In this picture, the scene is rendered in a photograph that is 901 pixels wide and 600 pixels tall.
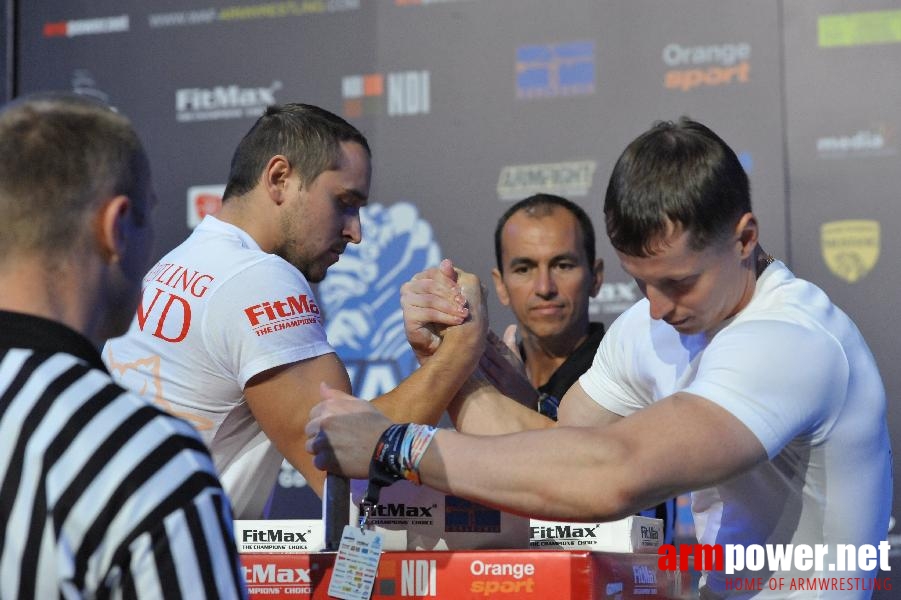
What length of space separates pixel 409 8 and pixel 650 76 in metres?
1.05

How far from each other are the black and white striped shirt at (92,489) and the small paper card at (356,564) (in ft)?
1.39

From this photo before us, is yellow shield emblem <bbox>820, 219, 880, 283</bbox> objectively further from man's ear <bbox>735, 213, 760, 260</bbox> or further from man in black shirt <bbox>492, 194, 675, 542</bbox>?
man's ear <bbox>735, 213, 760, 260</bbox>

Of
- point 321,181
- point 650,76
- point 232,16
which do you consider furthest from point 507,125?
point 321,181

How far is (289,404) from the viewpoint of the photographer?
222 cm

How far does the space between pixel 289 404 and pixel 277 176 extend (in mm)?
689

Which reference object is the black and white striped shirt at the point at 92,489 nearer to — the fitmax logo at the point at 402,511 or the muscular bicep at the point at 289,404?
the fitmax logo at the point at 402,511

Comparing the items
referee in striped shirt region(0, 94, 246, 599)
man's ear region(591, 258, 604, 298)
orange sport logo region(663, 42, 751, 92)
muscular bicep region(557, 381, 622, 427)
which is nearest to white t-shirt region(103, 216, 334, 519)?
muscular bicep region(557, 381, 622, 427)

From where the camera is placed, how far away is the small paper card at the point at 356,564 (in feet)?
5.13

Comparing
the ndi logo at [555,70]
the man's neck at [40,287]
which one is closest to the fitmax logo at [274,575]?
the man's neck at [40,287]

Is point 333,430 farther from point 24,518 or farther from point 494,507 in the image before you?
point 24,518

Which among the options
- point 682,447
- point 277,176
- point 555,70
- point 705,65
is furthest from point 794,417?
point 555,70

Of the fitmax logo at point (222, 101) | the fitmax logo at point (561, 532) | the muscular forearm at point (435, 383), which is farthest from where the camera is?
the fitmax logo at point (222, 101)

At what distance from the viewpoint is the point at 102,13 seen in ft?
16.3

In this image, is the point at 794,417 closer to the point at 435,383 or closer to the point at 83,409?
the point at 435,383
